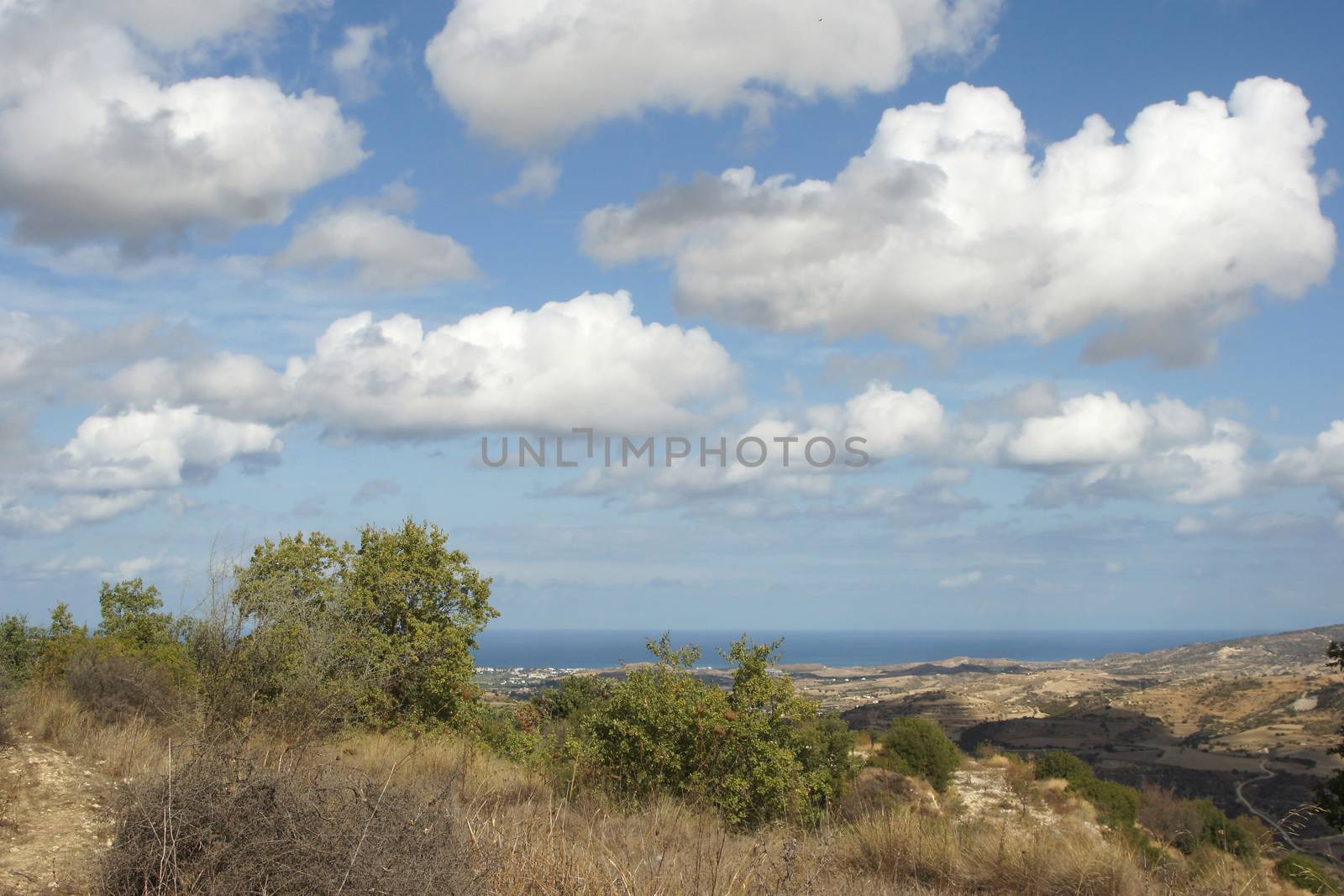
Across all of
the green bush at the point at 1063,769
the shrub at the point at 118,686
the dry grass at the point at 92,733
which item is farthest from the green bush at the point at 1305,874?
the green bush at the point at 1063,769

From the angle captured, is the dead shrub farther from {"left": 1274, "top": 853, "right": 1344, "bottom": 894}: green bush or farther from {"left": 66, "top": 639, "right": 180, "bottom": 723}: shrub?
{"left": 66, "top": 639, "right": 180, "bottom": 723}: shrub

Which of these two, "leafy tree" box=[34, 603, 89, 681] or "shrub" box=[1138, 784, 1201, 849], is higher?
"leafy tree" box=[34, 603, 89, 681]

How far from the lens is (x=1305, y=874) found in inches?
303

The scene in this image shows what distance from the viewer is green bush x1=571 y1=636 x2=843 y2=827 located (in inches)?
584

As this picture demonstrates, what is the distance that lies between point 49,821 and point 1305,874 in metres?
11.0

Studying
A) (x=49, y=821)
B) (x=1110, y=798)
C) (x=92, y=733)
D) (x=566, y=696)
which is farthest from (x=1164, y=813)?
(x=49, y=821)

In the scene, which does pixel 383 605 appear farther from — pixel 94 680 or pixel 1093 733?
pixel 1093 733

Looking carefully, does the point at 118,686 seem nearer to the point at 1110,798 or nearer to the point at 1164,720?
the point at 1110,798

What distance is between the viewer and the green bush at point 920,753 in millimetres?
34094

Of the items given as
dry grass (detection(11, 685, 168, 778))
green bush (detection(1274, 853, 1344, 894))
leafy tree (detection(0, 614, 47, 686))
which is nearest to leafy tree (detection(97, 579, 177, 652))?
leafy tree (detection(0, 614, 47, 686))

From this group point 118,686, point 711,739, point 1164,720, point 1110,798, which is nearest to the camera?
point 711,739

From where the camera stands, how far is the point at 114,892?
19.0 ft

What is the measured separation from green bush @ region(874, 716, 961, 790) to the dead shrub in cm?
3058

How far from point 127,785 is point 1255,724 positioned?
8629 cm
